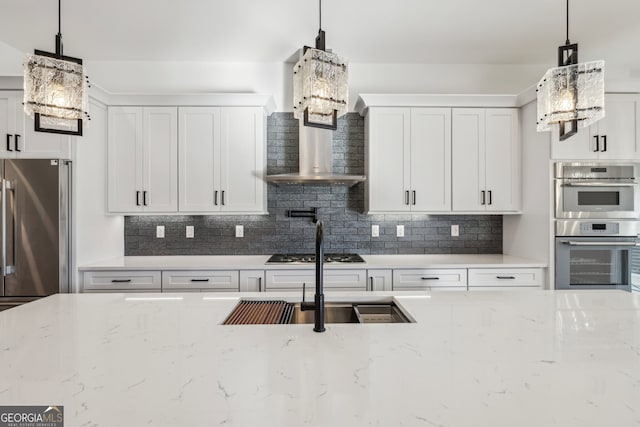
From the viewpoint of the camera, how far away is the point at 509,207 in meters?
3.01

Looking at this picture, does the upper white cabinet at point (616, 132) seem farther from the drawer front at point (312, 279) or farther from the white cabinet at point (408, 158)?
the drawer front at point (312, 279)

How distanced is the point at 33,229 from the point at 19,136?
2.36ft

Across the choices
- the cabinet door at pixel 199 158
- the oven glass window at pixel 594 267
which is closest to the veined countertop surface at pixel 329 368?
the oven glass window at pixel 594 267

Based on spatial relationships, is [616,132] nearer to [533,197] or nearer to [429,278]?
[533,197]

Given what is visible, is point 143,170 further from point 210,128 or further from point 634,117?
point 634,117

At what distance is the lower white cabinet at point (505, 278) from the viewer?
2750 millimetres

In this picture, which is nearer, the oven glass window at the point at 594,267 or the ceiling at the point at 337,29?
the ceiling at the point at 337,29

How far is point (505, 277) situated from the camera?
2779mm

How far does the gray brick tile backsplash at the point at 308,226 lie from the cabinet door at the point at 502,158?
382mm

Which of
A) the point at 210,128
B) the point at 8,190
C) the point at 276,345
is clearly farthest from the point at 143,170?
the point at 276,345

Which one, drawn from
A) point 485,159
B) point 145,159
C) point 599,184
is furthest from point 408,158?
point 145,159

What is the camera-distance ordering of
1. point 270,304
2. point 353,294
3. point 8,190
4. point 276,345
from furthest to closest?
1. point 8,190
2. point 353,294
3. point 270,304
4. point 276,345

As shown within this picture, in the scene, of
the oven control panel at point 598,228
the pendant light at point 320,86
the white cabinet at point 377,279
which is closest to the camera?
the pendant light at point 320,86

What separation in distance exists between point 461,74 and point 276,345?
3349 millimetres
